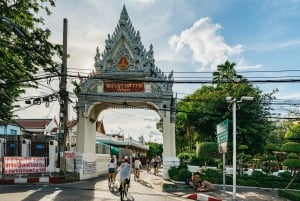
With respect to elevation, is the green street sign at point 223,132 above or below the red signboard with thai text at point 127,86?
below

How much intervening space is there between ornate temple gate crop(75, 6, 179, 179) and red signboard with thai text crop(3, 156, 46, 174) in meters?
2.44

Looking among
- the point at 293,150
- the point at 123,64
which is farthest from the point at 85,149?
the point at 293,150

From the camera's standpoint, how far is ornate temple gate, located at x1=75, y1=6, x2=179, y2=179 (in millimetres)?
24594

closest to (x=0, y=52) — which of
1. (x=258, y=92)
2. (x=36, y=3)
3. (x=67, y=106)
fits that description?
(x=36, y=3)

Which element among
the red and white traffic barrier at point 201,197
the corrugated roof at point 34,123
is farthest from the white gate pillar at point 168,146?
the corrugated roof at point 34,123

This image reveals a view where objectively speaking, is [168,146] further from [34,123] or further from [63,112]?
[34,123]

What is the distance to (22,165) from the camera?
21812 mm

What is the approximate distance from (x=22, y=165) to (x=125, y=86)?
24.3 ft

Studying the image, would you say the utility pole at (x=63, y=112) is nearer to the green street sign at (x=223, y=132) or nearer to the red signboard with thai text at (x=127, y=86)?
the red signboard with thai text at (x=127, y=86)

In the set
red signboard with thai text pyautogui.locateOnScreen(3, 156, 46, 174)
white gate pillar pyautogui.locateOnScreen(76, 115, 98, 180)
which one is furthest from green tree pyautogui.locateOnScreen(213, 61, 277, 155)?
red signboard with thai text pyautogui.locateOnScreen(3, 156, 46, 174)

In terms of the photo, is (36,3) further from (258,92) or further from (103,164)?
A: (258,92)

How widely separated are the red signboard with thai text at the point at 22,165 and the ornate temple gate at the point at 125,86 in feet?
7.99

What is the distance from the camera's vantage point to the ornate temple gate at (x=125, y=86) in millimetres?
24594

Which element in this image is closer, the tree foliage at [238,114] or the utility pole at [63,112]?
the utility pole at [63,112]
